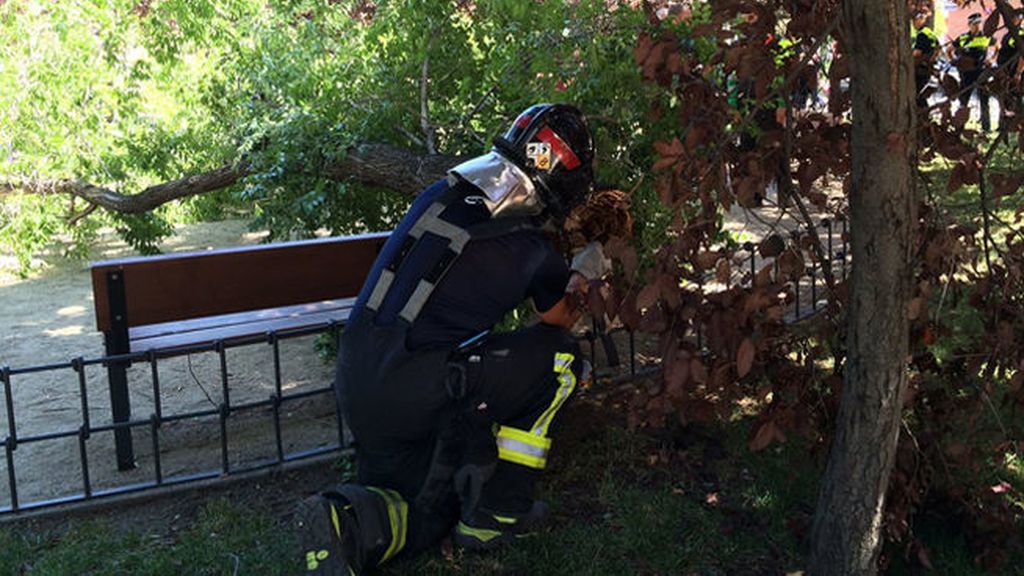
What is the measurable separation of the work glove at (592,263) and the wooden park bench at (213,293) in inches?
56.2

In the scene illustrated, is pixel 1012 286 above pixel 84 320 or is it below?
above

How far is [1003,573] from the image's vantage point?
3.44m

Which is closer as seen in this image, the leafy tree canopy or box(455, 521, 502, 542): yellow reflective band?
box(455, 521, 502, 542): yellow reflective band

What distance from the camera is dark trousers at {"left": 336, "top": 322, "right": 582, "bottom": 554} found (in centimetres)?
345

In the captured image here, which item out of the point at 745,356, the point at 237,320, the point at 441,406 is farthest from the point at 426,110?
the point at 745,356

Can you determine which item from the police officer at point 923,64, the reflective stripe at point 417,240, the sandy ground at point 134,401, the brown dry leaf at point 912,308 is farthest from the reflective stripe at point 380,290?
the police officer at point 923,64

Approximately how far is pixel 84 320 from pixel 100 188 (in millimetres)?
1089

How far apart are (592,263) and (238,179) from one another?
14.9ft

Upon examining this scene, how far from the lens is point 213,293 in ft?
15.5

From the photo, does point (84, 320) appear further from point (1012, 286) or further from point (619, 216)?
point (1012, 286)

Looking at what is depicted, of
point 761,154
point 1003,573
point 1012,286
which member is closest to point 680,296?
point 761,154

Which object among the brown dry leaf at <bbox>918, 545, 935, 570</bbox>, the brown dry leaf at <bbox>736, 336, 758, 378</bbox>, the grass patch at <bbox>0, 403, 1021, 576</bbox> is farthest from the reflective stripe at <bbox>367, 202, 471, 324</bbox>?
the brown dry leaf at <bbox>918, 545, 935, 570</bbox>

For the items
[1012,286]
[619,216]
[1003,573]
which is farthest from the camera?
[619,216]

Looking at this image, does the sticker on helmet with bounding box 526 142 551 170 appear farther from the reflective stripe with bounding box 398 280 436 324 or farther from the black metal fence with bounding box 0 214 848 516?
the black metal fence with bounding box 0 214 848 516
